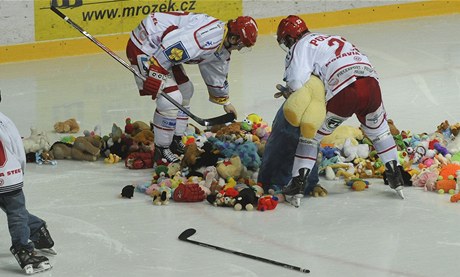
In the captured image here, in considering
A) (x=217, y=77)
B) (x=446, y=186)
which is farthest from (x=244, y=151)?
(x=446, y=186)

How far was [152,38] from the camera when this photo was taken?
8023mm

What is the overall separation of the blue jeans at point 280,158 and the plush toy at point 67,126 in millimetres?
2047

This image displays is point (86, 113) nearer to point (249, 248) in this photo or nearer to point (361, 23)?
point (249, 248)

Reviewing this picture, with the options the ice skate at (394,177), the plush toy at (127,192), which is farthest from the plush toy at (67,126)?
the ice skate at (394,177)

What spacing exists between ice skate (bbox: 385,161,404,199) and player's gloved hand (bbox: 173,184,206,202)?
3.61 feet

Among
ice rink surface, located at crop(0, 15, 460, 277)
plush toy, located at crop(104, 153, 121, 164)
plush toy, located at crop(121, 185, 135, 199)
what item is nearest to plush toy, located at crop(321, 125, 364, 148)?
ice rink surface, located at crop(0, 15, 460, 277)

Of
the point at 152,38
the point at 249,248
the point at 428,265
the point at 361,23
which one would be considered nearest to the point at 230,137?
the point at 152,38

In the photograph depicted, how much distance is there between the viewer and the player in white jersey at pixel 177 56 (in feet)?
25.0

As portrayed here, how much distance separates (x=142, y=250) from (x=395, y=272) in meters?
1.31

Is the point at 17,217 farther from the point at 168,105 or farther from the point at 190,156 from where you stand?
the point at 168,105

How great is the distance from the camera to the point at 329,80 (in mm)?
6988

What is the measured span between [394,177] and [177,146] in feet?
5.52

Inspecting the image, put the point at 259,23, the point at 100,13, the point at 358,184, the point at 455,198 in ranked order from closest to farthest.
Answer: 1. the point at 455,198
2. the point at 358,184
3. the point at 100,13
4. the point at 259,23

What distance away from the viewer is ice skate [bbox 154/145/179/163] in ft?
26.0
